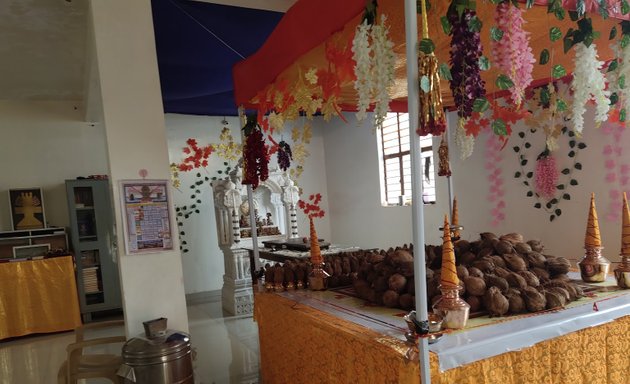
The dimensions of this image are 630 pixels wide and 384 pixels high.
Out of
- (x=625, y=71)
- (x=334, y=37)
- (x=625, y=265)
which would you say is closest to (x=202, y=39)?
(x=334, y=37)

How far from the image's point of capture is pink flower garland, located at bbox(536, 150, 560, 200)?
160 inches

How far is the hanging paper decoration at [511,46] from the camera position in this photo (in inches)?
61.8

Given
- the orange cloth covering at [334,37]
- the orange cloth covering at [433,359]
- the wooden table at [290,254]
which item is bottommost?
the wooden table at [290,254]

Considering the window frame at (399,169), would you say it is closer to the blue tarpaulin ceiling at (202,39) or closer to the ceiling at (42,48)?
the blue tarpaulin ceiling at (202,39)

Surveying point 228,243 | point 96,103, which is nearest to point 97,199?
point 96,103

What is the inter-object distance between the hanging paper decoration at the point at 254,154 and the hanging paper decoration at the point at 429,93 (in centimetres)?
189

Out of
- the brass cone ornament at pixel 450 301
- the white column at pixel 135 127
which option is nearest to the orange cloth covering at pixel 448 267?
the brass cone ornament at pixel 450 301

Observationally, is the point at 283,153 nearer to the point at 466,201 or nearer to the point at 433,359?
the point at 433,359

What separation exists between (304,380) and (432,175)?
428cm

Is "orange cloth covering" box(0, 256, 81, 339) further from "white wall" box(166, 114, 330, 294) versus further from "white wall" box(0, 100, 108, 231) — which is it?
"white wall" box(166, 114, 330, 294)

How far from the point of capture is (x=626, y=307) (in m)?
1.96

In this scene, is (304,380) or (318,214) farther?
(318,214)

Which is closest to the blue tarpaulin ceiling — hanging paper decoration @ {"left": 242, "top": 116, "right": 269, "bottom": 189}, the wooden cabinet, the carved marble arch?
hanging paper decoration @ {"left": 242, "top": 116, "right": 269, "bottom": 189}

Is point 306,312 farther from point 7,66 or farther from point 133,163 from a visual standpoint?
point 7,66
